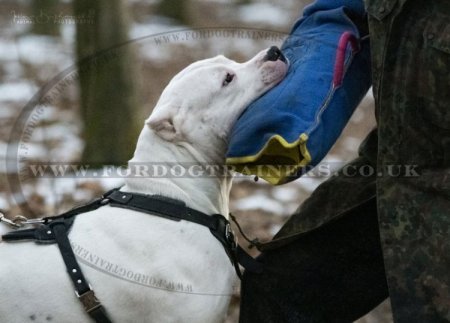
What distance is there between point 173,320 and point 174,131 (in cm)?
73

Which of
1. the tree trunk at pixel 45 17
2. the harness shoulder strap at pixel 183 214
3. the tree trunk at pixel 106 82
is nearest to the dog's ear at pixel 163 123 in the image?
the harness shoulder strap at pixel 183 214

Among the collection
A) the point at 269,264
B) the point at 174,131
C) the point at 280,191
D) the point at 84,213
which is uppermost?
the point at 174,131

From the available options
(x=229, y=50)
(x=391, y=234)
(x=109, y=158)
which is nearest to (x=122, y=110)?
(x=109, y=158)

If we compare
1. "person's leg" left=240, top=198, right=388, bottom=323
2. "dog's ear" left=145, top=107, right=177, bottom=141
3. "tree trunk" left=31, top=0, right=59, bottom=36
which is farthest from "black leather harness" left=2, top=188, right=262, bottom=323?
"tree trunk" left=31, top=0, right=59, bottom=36

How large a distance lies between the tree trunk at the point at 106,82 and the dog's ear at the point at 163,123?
9.60 ft

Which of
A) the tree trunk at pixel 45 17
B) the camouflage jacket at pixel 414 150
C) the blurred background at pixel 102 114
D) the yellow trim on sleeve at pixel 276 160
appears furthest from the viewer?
the tree trunk at pixel 45 17

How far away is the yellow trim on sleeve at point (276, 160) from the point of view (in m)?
2.98

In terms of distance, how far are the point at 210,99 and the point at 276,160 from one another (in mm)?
411

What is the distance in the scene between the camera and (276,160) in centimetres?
307

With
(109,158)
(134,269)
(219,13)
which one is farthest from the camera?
(219,13)

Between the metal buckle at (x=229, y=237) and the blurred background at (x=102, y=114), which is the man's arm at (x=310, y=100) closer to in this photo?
the metal buckle at (x=229, y=237)

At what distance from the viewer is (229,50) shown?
8.14 metres

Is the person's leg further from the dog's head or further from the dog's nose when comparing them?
the dog's nose

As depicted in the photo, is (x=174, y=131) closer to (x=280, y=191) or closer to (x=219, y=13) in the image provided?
(x=280, y=191)
